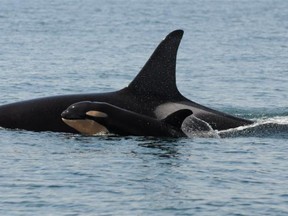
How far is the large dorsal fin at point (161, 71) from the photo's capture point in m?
23.4

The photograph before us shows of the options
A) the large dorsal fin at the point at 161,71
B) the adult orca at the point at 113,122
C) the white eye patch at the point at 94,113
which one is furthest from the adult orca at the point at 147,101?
the white eye patch at the point at 94,113

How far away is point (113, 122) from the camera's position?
2192cm

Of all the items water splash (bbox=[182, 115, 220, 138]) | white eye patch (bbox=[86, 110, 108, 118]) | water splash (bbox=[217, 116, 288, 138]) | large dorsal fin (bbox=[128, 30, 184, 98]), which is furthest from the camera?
large dorsal fin (bbox=[128, 30, 184, 98])

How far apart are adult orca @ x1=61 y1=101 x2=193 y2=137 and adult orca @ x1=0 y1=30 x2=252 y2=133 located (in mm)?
817

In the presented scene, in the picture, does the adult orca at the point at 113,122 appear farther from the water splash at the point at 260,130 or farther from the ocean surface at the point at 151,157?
the water splash at the point at 260,130

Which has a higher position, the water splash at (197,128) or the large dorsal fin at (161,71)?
the large dorsal fin at (161,71)

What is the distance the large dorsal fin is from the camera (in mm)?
23406

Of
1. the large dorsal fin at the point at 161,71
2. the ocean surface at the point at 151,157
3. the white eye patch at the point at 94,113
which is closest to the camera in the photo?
the ocean surface at the point at 151,157

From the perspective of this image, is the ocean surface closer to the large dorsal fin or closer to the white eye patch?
the white eye patch

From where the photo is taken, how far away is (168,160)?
1997cm

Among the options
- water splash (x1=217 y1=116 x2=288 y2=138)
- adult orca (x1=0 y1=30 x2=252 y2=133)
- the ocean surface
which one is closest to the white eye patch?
the ocean surface

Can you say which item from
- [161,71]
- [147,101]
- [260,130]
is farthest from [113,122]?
[260,130]

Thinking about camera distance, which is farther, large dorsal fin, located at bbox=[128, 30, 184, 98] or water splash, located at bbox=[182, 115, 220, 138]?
large dorsal fin, located at bbox=[128, 30, 184, 98]

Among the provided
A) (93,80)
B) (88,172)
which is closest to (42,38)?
(93,80)
